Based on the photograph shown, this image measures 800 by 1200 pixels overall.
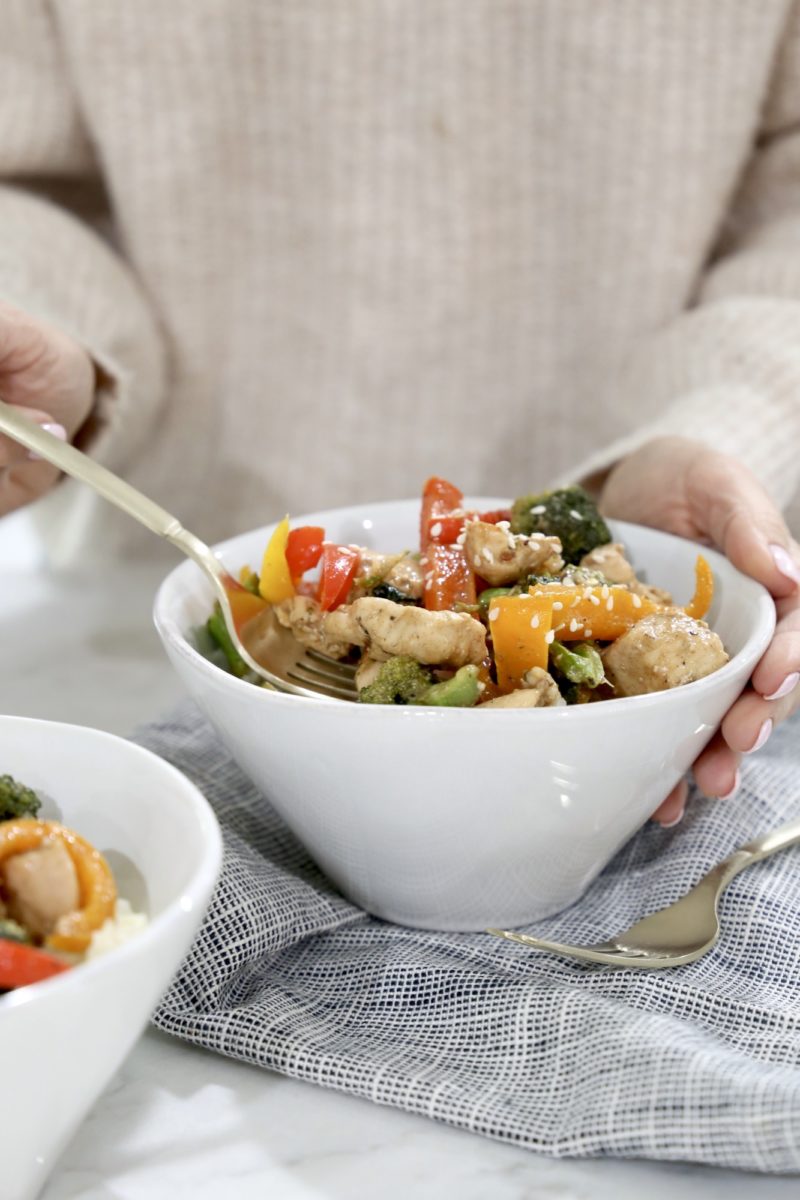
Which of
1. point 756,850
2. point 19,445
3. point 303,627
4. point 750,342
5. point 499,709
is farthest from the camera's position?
point 750,342

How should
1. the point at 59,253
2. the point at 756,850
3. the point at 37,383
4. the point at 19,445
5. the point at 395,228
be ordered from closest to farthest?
the point at 756,850
the point at 19,445
the point at 37,383
the point at 59,253
the point at 395,228

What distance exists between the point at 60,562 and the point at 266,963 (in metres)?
1.46

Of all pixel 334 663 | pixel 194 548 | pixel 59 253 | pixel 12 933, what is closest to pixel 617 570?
pixel 334 663

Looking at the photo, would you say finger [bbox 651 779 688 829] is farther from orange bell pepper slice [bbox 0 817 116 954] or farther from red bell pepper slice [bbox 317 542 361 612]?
orange bell pepper slice [bbox 0 817 116 954]

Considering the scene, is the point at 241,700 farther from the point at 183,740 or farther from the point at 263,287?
the point at 263,287

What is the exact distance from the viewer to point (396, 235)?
7.68ft

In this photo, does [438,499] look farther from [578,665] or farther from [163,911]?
[163,911]

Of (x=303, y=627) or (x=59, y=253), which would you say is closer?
(x=303, y=627)

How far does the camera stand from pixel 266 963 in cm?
123

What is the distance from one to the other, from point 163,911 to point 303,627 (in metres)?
0.60

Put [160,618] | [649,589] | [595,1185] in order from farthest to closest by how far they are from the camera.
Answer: [649,589] < [160,618] < [595,1185]

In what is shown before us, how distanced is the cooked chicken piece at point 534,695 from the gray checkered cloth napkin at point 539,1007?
0.88 feet

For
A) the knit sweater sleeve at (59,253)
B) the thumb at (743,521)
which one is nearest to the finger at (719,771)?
the thumb at (743,521)

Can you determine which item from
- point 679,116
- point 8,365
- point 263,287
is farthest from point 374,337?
point 8,365
